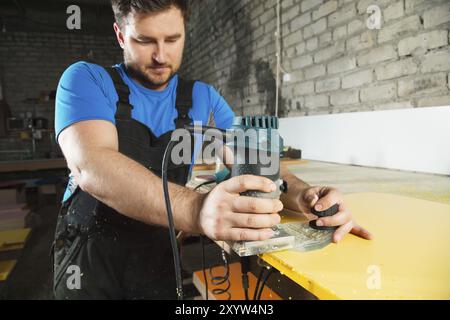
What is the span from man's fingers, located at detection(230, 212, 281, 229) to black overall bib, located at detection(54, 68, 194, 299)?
63cm

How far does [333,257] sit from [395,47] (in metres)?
1.43

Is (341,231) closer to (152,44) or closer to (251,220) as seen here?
(251,220)

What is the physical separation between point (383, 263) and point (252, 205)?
9.2 inches

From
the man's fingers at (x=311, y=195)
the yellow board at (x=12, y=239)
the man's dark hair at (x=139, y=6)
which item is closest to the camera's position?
the man's fingers at (x=311, y=195)

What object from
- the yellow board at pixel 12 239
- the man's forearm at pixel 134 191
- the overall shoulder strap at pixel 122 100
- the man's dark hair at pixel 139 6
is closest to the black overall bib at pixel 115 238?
the overall shoulder strap at pixel 122 100

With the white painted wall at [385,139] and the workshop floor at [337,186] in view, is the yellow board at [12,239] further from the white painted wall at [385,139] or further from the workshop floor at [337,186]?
the white painted wall at [385,139]

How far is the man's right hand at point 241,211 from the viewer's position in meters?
0.49

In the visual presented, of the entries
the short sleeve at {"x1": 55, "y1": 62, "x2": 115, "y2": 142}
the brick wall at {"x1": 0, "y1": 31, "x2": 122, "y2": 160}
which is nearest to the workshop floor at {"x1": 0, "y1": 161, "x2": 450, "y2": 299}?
the short sleeve at {"x1": 55, "y1": 62, "x2": 115, "y2": 142}

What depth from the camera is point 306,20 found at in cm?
216

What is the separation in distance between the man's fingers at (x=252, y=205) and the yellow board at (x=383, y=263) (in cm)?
9

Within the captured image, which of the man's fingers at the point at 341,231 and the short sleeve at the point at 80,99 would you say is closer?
the man's fingers at the point at 341,231

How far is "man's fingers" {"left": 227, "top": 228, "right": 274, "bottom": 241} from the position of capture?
499 millimetres

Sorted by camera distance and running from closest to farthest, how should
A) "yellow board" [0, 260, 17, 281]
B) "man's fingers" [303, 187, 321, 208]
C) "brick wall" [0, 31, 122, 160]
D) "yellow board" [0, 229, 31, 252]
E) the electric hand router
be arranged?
the electric hand router < "man's fingers" [303, 187, 321, 208] < "yellow board" [0, 260, 17, 281] < "yellow board" [0, 229, 31, 252] < "brick wall" [0, 31, 122, 160]

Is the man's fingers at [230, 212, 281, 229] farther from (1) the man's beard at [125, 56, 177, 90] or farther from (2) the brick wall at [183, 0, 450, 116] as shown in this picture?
(2) the brick wall at [183, 0, 450, 116]
